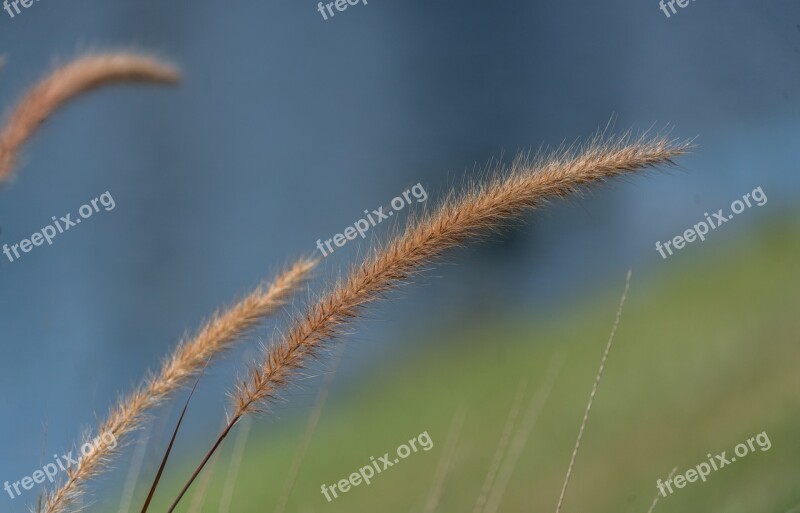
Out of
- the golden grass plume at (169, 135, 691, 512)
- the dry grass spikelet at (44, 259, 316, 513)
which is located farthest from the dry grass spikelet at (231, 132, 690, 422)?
the dry grass spikelet at (44, 259, 316, 513)

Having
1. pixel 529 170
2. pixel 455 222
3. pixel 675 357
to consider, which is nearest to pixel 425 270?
pixel 455 222

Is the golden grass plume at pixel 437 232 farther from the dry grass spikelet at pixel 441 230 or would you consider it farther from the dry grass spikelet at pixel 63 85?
the dry grass spikelet at pixel 63 85

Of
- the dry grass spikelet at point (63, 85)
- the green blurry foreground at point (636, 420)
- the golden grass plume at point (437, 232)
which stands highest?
the dry grass spikelet at point (63, 85)

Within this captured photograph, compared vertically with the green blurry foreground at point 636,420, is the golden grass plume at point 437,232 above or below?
above

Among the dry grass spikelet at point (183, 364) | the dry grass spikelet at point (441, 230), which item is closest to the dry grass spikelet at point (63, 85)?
the dry grass spikelet at point (183, 364)

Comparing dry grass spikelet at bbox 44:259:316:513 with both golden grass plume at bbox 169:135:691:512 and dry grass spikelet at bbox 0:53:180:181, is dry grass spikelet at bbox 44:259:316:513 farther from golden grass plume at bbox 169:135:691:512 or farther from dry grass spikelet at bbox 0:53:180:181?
dry grass spikelet at bbox 0:53:180:181

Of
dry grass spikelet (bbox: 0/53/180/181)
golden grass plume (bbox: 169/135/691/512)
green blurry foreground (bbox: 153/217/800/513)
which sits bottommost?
green blurry foreground (bbox: 153/217/800/513)
